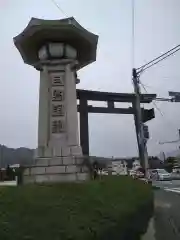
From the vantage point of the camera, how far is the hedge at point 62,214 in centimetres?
349

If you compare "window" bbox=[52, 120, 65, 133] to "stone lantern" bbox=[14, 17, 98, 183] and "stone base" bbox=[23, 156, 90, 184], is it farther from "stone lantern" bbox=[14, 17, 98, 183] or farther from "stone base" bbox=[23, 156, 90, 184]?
"stone base" bbox=[23, 156, 90, 184]

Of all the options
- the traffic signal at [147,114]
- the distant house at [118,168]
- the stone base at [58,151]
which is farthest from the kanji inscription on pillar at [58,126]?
the traffic signal at [147,114]

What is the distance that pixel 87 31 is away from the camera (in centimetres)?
1211

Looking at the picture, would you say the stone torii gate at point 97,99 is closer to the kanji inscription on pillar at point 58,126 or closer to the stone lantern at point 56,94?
the stone lantern at point 56,94

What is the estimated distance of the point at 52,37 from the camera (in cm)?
1191

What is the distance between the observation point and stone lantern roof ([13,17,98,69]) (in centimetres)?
1152

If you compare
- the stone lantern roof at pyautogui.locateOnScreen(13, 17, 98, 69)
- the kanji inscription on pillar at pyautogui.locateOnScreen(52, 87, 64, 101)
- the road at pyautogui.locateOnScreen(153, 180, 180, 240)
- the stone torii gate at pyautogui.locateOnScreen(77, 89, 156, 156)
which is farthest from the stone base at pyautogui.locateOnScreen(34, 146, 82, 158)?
the stone torii gate at pyautogui.locateOnScreen(77, 89, 156, 156)

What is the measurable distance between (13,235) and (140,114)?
23179 millimetres

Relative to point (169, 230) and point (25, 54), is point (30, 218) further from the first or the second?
point (25, 54)

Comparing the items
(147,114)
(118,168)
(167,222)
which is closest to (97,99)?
(147,114)

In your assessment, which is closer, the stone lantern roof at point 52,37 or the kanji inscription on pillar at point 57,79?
the stone lantern roof at point 52,37

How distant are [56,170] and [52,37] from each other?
463 cm

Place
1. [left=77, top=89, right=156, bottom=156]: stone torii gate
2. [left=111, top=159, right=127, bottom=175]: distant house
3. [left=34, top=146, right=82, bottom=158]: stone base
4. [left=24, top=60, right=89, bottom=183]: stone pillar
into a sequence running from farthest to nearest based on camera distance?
1. [left=77, top=89, right=156, bottom=156]: stone torii gate
2. [left=111, top=159, right=127, bottom=175]: distant house
3. [left=34, top=146, right=82, bottom=158]: stone base
4. [left=24, top=60, right=89, bottom=183]: stone pillar

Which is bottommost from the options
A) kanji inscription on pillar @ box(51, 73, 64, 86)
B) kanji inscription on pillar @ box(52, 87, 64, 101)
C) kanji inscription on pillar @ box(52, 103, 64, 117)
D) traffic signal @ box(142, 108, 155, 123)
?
kanji inscription on pillar @ box(52, 103, 64, 117)
